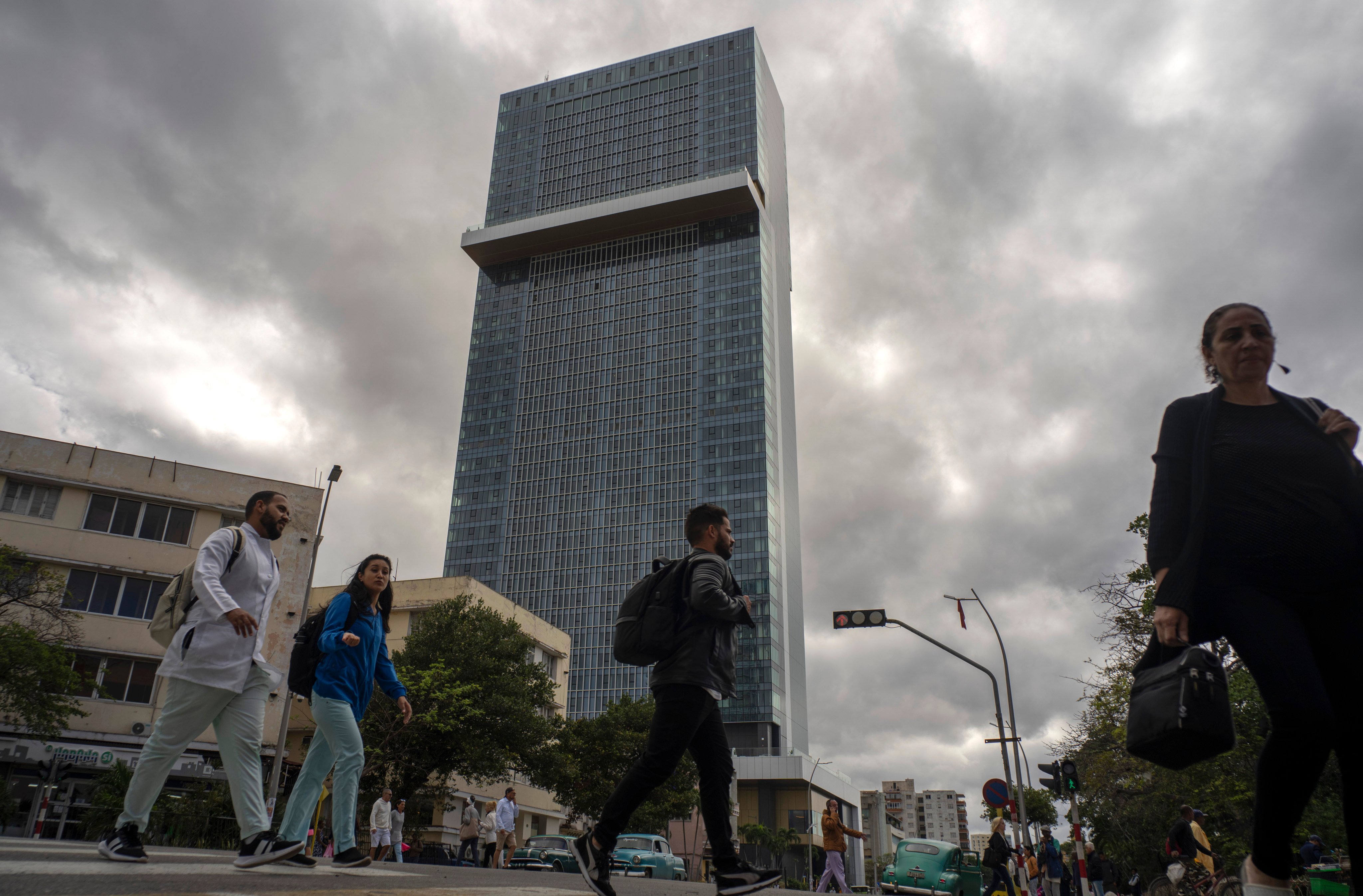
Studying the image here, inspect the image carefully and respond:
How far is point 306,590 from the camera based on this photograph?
29.5 m

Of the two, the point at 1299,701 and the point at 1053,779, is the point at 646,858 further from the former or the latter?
the point at 1299,701

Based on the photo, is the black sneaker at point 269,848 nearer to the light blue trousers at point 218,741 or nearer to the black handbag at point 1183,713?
the light blue trousers at point 218,741

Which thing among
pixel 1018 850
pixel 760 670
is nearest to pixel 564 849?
pixel 1018 850

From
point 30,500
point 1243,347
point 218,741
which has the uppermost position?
point 30,500

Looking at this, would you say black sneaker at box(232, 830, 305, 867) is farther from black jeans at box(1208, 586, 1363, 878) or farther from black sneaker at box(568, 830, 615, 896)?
black jeans at box(1208, 586, 1363, 878)

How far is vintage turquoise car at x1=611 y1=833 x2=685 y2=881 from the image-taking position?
71.4 feet

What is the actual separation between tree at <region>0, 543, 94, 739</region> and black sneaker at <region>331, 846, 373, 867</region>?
22693mm

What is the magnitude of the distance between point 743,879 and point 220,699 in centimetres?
284

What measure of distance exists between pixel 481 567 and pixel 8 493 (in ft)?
241

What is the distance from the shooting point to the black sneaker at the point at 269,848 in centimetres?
415

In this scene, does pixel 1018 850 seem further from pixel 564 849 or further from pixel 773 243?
pixel 773 243

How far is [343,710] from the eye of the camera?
4.79 meters

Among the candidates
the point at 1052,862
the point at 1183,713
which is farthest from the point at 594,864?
the point at 1052,862

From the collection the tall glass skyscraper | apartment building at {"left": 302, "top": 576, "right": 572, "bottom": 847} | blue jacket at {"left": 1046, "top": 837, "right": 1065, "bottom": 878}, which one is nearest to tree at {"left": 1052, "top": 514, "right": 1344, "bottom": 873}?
blue jacket at {"left": 1046, "top": 837, "right": 1065, "bottom": 878}
